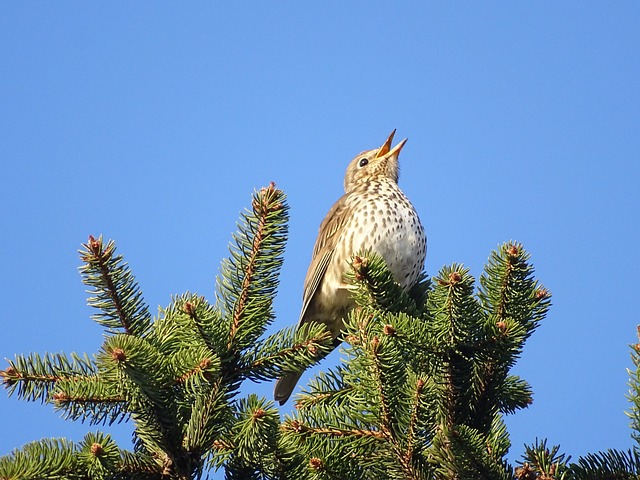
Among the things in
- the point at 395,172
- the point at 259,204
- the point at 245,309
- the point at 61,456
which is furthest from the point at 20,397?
the point at 395,172

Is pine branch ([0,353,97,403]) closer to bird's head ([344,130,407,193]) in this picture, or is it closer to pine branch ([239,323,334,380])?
pine branch ([239,323,334,380])

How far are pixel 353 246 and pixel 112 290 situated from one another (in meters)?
3.54

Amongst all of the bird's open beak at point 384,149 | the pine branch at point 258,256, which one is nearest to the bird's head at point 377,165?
the bird's open beak at point 384,149

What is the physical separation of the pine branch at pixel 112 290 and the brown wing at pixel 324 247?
3.54 m

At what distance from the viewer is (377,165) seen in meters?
8.28

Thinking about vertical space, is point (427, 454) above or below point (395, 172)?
below

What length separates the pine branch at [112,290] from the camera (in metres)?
3.26

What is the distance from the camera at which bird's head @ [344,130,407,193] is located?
8234mm

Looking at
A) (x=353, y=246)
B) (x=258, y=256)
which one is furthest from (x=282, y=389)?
(x=258, y=256)

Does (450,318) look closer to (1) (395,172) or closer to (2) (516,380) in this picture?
(2) (516,380)

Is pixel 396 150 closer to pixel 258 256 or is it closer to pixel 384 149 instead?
pixel 384 149

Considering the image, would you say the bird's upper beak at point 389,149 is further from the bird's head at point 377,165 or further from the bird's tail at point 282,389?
the bird's tail at point 282,389

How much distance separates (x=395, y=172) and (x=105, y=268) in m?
5.34

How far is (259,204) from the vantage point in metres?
3.71
